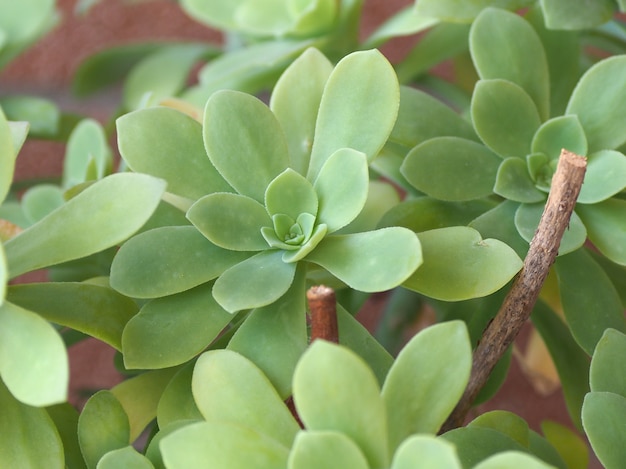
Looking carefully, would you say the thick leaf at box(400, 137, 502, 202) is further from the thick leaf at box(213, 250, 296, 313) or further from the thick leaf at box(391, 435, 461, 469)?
the thick leaf at box(391, 435, 461, 469)

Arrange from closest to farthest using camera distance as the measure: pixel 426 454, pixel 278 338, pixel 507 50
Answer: pixel 426 454
pixel 278 338
pixel 507 50

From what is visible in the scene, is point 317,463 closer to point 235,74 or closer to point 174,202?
point 174,202

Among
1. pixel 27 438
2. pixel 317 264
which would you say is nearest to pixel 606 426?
pixel 317 264

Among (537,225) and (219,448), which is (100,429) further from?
(537,225)

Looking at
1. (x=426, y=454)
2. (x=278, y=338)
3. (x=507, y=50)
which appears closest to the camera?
(x=426, y=454)

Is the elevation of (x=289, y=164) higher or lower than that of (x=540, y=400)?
higher

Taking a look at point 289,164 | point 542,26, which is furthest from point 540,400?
point 289,164
